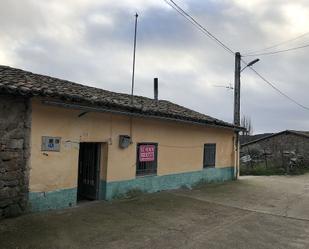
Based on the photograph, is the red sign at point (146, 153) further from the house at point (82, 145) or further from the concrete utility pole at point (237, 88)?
the concrete utility pole at point (237, 88)

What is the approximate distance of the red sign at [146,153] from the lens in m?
13.0

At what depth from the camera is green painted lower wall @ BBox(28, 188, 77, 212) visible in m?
9.35

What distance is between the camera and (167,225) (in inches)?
357

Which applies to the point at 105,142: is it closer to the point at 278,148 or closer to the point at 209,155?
the point at 209,155

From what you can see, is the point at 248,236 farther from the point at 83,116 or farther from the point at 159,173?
the point at 159,173

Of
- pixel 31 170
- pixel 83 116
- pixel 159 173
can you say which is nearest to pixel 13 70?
pixel 83 116

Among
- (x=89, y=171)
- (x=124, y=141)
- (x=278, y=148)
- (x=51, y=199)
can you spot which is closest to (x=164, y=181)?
(x=124, y=141)

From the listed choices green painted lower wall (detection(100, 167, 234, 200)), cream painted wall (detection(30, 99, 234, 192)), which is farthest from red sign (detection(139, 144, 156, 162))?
green painted lower wall (detection(100, 167, 234, 200))

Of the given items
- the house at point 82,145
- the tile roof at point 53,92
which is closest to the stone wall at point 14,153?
the house at point 82,145

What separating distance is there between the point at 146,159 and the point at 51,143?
4.08m

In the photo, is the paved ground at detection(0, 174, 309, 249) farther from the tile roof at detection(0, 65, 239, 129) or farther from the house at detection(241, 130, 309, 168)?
the house at detection(241, 130, 309, 168)

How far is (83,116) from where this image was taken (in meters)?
10.7

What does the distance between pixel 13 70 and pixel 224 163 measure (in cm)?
1061

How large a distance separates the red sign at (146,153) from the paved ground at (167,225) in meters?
1.17
